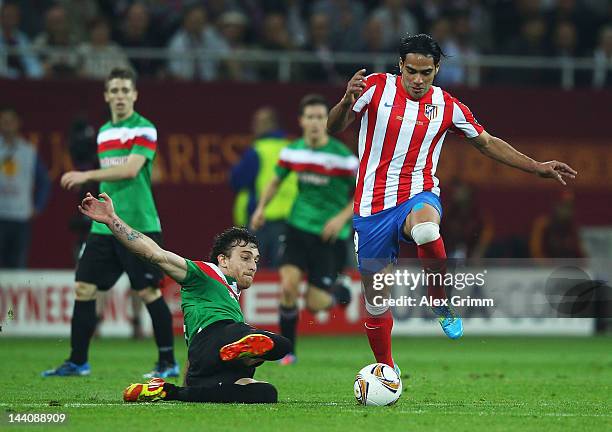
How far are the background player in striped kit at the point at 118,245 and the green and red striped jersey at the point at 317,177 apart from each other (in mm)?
2408

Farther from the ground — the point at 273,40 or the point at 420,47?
the point at 273,40

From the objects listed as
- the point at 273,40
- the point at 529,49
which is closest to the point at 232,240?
the point at 273,40

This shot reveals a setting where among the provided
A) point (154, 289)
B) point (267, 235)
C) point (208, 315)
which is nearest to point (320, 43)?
point (267, 235)

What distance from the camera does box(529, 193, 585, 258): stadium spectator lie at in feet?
58.5

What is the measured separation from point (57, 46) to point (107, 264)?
23.2 ft

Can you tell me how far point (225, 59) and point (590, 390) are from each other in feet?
30.5

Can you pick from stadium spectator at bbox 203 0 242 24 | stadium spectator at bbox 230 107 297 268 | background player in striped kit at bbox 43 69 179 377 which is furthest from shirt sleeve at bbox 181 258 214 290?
stadium spectator at bbox 203 0 242 24

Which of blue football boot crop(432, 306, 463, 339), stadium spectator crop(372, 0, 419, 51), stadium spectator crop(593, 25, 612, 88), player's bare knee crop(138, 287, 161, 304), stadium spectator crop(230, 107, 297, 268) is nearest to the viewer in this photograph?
blue football boot crop(432, 306, 463, 339)

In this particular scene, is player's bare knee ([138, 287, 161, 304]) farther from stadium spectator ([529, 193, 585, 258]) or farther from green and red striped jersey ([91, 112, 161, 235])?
stadium spectator ([529, 193, 585, 258])

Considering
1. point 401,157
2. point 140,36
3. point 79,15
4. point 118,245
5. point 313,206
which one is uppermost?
point 79,15

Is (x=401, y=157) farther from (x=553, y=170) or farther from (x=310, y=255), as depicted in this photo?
(x=310, y=255)

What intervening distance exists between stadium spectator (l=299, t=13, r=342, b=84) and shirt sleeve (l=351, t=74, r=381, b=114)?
9095 millimetres

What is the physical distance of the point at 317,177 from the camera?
41.9 ft

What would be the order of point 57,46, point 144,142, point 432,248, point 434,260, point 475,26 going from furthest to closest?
point 475,26 → point 57,46 → point 144,142 → point 434,260 → point 432,248
